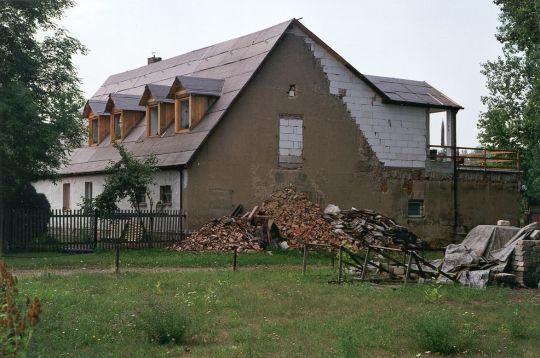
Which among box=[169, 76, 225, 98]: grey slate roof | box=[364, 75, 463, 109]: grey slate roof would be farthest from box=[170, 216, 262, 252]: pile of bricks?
box=[364, 75, 463, 109]: grey slate roof

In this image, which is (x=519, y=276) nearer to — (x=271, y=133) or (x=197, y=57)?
(x=271, y=133)

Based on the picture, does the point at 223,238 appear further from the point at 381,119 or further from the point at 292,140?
the point at 381,119

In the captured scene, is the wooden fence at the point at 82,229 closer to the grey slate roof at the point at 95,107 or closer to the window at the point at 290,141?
the window at the point at 290,141

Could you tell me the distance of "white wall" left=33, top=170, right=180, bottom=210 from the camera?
98.9 feet

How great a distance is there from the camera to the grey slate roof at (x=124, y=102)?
119ft

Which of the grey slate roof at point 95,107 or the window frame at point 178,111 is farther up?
the grey slate roof at point 95,107

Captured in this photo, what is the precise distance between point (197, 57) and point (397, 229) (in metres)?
13.8

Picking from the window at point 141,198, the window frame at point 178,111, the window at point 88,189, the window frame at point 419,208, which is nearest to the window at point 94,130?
the window at point 88,189

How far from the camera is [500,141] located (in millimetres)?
52500

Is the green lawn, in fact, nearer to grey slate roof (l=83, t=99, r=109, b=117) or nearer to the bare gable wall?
the bare gable wall

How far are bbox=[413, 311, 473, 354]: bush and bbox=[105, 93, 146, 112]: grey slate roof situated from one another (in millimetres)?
26217

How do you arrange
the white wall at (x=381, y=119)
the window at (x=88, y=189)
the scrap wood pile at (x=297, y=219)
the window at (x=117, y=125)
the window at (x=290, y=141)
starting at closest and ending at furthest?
the scrap wood pile at (x=297, y=219) → the window at (x=290, y=141) → the white wall at (x=381, y=119) → the window at (x=88, y=189) → the window at (x=117, y=125)

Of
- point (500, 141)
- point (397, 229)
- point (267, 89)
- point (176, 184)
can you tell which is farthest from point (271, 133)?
point (500, 141)

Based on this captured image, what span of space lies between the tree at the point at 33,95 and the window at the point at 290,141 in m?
8.09
